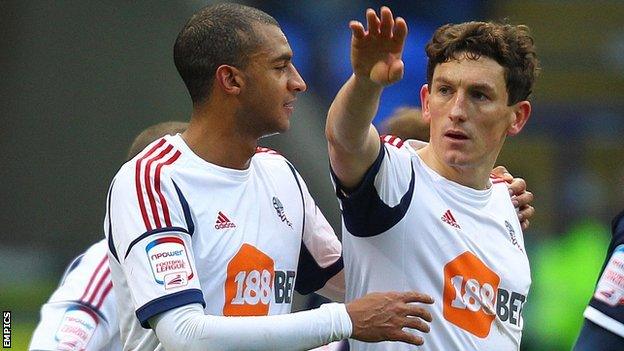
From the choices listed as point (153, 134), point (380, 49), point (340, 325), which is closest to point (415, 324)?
point (340, 325)

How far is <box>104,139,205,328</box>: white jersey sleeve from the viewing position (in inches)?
142

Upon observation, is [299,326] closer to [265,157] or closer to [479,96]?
[265,157]

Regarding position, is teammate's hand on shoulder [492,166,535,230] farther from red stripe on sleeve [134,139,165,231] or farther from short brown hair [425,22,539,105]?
red stripe on sleeve [134,139,165,231]

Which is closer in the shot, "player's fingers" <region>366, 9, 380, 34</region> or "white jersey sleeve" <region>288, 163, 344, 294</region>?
"player's fingers" <region>366, 9, 380, 34</region>

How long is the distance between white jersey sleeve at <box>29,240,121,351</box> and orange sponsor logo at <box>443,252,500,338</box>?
4.58 feet

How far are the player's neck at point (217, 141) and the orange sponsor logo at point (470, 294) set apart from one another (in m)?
0.72

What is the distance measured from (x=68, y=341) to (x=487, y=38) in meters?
1.83

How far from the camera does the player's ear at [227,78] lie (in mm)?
3945

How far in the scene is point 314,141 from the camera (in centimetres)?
879

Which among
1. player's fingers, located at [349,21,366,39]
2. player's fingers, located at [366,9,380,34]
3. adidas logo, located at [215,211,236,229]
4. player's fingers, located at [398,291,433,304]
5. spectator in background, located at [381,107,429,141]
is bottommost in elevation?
player's fingers, located at [398,291,433,304]

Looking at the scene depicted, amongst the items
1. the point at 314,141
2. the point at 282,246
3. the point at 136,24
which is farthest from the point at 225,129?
the point at 136,24

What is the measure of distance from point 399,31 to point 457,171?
0.80 m

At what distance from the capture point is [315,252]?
4211mm

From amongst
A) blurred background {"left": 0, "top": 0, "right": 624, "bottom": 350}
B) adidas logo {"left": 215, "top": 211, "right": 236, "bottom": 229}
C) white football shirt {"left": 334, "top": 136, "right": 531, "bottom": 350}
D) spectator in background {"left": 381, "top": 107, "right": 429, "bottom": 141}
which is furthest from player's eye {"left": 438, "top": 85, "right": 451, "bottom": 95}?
blurred background {"left": 0, "top": 0, "right": 624, "bottom": 350}
